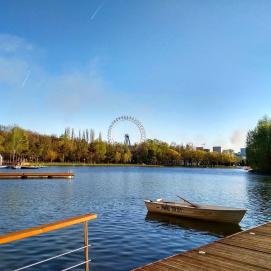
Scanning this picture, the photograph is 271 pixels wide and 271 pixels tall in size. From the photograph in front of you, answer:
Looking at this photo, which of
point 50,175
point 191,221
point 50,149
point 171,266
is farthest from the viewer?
point 50,149

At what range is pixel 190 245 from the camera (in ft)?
66.6

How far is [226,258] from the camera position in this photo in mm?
11602

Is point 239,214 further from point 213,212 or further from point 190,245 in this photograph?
point 190,245

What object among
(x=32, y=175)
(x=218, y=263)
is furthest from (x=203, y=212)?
(x=32, y=175)

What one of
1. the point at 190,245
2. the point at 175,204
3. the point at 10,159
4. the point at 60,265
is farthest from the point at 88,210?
the point at 10,159

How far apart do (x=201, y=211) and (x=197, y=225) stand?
1.31m

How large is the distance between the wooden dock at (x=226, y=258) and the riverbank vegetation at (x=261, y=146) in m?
100

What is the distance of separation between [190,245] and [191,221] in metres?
7.54

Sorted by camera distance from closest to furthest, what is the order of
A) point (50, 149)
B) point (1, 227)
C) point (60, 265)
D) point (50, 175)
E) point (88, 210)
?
point (60, 265) → point (1, 227) → point (88, 210) → point (50, 175) → point (50, 149)

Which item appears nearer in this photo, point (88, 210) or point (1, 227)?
point (1, 227)

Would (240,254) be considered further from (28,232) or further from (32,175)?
(32,175)

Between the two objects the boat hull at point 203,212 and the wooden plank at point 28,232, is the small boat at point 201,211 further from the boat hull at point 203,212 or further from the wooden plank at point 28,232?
the wooden plank at point 28,232

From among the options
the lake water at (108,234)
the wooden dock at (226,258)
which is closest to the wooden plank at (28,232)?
the wooden dock at (226,258)

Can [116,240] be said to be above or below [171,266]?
below
